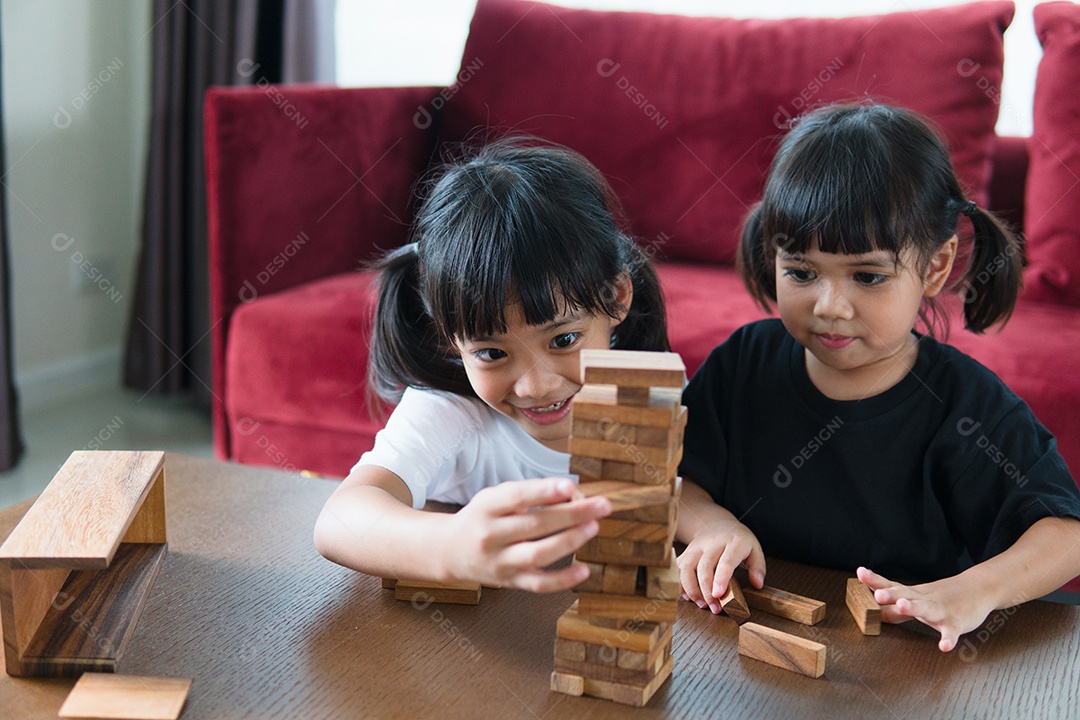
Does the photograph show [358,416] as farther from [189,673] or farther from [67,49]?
[67,49]

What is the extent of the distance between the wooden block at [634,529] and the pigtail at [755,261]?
0.61 metres

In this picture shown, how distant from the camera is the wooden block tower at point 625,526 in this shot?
77cm

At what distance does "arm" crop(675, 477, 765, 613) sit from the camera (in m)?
1.00

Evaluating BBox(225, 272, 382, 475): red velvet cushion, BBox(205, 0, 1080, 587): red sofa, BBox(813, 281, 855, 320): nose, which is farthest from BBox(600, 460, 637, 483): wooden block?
BBox(225, 272, 382, 475): red velvet cushion

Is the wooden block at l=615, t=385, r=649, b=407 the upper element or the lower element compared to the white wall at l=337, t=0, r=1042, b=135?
lower

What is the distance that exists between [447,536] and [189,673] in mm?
242

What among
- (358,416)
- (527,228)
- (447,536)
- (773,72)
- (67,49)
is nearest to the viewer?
(447,536)

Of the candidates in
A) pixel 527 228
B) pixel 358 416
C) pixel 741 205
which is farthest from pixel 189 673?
pixel 741 205

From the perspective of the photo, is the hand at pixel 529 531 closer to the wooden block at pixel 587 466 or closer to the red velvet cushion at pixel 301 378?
the wooden block at pixel 587 466

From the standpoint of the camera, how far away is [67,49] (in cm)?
306

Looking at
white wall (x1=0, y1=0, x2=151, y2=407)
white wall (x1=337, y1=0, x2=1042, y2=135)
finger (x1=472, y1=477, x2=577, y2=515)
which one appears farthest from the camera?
white wall (x1=0, y1=0, x2=151, y2=407)

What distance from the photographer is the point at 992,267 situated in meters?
1.31

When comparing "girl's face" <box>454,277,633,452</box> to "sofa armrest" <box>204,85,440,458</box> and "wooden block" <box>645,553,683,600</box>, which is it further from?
"sofa armrest" <box>204,85,440,458</box>

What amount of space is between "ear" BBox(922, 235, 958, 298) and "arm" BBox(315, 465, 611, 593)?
2.13 feet
